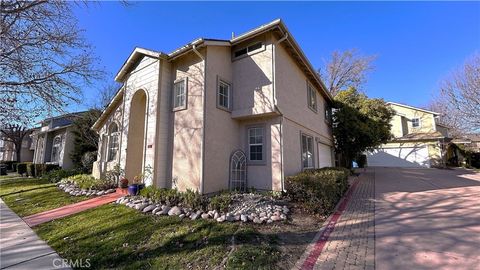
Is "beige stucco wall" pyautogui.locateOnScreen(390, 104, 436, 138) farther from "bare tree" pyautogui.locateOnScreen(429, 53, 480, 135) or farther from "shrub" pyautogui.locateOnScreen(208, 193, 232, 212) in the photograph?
"shrub" pyautogui.locateOnScreen(208, 193, 232, 212)

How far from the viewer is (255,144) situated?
10.0 meters

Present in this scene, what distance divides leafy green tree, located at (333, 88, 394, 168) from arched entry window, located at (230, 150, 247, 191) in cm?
1141

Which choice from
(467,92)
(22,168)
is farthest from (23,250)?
(467,92)

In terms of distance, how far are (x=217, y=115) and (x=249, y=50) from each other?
3367mm

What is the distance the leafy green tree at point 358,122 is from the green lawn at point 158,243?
15.1 meters

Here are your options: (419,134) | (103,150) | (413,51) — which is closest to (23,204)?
(103,150)

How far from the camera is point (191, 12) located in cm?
1011

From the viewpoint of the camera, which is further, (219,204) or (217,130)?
(217,130)

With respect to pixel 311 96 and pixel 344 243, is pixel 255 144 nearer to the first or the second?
pixel 344 243

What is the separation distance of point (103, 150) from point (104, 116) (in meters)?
2.18

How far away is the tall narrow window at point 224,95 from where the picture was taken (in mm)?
9637

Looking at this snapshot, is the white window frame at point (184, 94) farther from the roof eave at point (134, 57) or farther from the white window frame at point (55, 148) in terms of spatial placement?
the white window frame at point (55, 148)

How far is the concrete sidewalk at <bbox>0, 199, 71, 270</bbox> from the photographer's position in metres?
4.30

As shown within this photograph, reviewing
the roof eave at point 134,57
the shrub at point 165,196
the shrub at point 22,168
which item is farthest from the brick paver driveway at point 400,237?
the shrub at point 22,168
